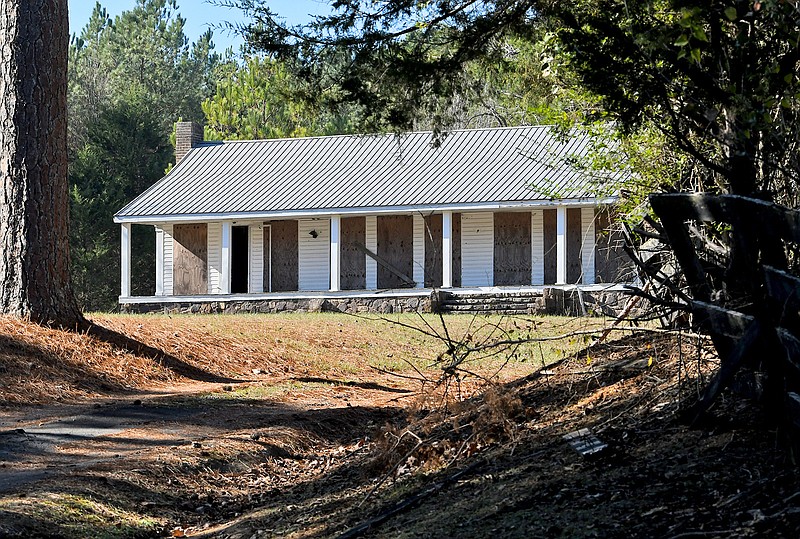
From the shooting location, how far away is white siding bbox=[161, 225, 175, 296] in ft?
107

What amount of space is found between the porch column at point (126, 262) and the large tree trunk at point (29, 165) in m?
16.1

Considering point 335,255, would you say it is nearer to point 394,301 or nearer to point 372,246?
point 372,246

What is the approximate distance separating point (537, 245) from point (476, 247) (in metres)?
1.73

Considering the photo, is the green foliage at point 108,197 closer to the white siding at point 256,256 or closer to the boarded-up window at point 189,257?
the boarded-up window at point 189,257


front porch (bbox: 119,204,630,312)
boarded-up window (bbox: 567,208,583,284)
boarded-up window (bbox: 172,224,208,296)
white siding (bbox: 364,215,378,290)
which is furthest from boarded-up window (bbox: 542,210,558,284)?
boarded-up window (bbox: 172,224,208,296)

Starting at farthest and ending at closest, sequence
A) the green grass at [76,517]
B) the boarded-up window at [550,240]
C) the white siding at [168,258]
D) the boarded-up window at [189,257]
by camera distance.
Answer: the white siding at [168,258] < the boarded-up window at [189,257] < the boarded-up window at [550,240] < the green grass at [76,517]

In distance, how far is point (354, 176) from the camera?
31094mm

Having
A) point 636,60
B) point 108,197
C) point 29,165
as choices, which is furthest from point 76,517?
point 108,197

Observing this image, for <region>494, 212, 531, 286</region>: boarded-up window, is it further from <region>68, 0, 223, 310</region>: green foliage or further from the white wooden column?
<region>68, 0, 223, 310</region>: green foliage

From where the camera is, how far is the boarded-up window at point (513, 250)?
97.1ft

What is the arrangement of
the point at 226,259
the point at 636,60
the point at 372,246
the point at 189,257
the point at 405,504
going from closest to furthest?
the point at 405,504 < the point at 636,60 < the point at 226,259 < the point at 372,246 < the point at 189,257

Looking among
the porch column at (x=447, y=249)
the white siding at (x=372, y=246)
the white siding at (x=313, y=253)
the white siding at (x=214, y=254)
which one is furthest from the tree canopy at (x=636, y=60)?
the white siding at (x=214, y=254)

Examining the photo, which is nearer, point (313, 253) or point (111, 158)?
point (313, 253)

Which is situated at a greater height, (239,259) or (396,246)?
(396,246)
